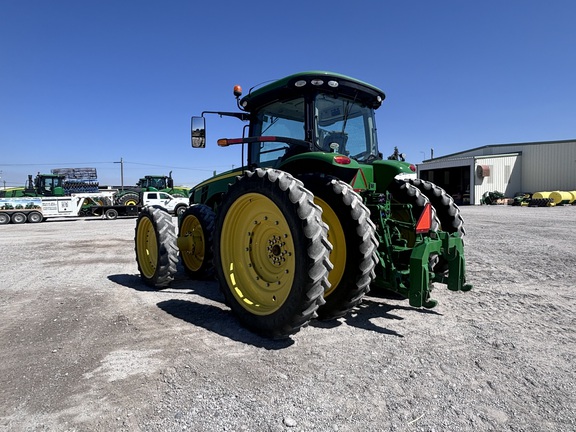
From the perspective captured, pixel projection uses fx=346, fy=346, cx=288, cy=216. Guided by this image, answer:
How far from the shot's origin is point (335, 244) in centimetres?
338

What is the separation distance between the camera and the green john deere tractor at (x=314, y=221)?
9.39 feet

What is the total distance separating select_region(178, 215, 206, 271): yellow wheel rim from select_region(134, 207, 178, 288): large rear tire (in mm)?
365

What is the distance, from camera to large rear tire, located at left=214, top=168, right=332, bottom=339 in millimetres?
2729

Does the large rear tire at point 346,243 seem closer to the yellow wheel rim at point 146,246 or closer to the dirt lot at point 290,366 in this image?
the dirt lot at point 290,366

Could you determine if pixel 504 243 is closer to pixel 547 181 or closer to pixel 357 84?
pixel 357 84

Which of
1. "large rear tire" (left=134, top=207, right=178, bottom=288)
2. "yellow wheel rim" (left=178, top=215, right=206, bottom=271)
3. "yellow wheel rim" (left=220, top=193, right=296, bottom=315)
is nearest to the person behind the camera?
"yellow wheel rim" (left=220, top=193, right=296, bottom=315)

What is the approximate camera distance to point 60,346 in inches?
115

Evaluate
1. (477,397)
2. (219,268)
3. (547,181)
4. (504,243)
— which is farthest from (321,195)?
(547,181)

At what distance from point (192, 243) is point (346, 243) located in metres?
2.79

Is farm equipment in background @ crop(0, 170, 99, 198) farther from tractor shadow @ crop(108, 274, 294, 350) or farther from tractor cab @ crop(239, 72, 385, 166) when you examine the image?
tractor cab @ crop(239, 72, 385, 166)

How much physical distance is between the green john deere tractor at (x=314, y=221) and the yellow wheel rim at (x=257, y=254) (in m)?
0.01

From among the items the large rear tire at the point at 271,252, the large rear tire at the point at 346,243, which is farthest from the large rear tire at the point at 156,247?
the large rear tire at the point at 346,243

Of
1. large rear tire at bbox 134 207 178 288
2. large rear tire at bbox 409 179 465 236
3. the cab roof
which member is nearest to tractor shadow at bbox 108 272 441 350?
large rear tire at bbox 134 207 178 288

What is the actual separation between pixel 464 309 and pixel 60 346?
3.90m
